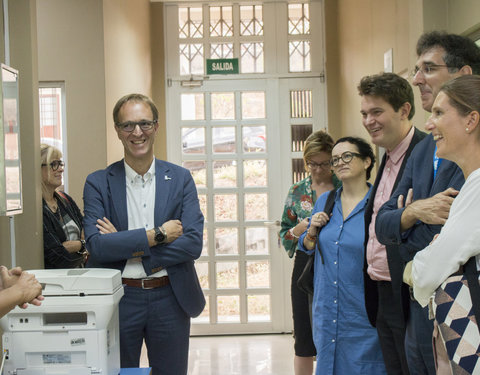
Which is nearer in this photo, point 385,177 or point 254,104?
point 385,177

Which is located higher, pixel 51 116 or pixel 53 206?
pixel 51 116

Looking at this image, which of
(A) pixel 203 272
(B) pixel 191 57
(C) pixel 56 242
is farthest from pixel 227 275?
(C) pixel 56 242

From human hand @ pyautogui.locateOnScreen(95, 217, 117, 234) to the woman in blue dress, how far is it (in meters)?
0.94

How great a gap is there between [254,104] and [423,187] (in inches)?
142

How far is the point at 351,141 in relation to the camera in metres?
2.72

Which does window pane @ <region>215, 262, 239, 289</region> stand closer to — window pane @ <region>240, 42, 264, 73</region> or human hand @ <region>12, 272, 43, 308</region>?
window pane @ <region>240, 42, 264, 73</region>

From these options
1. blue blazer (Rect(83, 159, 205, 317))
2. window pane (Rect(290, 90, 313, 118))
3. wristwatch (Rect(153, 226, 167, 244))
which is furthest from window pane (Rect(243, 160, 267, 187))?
wristwatch (Rect(153, 226, 167, 244))

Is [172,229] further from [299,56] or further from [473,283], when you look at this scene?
[299,56]

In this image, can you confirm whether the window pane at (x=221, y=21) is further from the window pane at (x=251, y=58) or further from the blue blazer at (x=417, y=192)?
the blue blazer at (x=417, y=192)

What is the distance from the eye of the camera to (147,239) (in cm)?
224

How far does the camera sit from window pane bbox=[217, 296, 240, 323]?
5379mm

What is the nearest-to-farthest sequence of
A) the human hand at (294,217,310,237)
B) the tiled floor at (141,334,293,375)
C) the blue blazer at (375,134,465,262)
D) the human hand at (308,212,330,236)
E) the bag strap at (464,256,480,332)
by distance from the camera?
the bag strap at (464,256,480,332) → the blue blazer at (375,134,465,262) → the human hand at (308,212,330,236) → the human hand at (294,217,310,237) → the tiled floor at (141,334,293,375)

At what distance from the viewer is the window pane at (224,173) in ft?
17.6

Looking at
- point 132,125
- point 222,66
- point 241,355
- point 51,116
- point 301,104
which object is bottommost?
point 241,355
